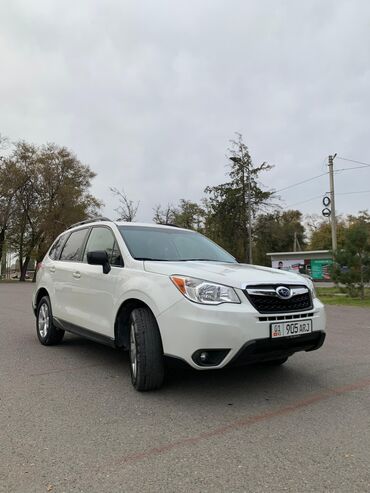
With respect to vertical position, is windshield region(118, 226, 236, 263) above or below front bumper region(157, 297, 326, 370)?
above

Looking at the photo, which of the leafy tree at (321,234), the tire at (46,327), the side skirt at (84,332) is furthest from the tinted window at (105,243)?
the leafy tree at (321,234)

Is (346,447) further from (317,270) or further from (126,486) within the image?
(317,270)

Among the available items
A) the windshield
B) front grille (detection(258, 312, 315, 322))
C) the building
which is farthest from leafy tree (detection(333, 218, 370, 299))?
front grille (detection(258, 312, 315, 322))

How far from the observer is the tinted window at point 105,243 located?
5.04m

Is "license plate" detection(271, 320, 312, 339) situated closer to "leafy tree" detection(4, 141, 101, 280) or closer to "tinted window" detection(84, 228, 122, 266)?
"tinted window" detection(84, 228, 122, 266)

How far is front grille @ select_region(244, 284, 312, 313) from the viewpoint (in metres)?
3.95

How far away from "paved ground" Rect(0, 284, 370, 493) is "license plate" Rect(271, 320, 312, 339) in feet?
2.10

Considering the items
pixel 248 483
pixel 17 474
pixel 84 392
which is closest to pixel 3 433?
pixel 17 474

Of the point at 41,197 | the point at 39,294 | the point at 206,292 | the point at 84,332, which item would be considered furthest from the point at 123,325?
the point at 41,197

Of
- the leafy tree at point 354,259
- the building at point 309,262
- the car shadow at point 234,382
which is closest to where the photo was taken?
the car shadow at point 234,382

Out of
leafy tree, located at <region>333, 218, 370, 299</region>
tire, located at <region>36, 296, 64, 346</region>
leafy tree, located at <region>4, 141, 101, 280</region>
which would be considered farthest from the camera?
leafy tree, located at <region>4, 141, 101, 280</region>

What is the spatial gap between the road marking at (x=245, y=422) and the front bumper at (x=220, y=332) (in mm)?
473

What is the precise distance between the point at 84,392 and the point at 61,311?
75.4 inches

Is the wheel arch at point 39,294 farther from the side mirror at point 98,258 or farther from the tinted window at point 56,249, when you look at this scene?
the side mirror at point 98,258
